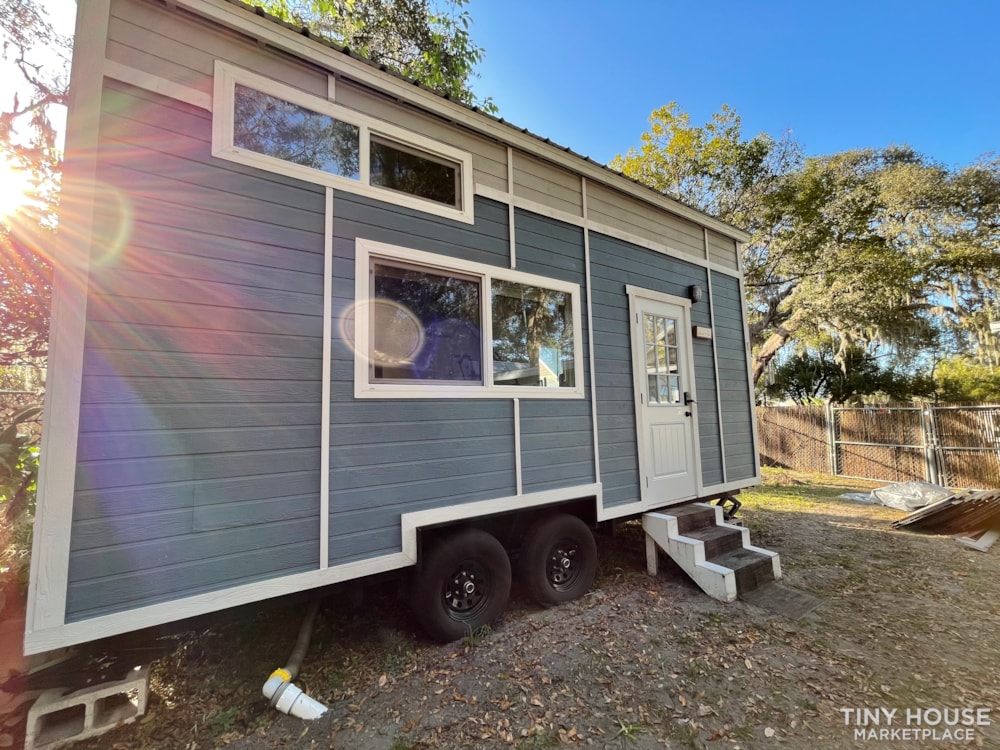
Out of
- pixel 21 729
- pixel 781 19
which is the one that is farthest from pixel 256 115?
pixel 781 19

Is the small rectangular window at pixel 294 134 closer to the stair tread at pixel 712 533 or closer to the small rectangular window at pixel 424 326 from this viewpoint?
the small rectangular window at pixel 424 326

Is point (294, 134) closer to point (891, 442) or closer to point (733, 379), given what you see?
point (733, 379)

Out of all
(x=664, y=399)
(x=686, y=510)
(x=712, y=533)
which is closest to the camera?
(x=712, y=533)

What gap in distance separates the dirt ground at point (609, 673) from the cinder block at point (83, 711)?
0.12 meters

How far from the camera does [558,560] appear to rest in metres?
3.38

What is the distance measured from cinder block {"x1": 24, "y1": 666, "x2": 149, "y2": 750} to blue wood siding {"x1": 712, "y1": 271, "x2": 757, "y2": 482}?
5.38m

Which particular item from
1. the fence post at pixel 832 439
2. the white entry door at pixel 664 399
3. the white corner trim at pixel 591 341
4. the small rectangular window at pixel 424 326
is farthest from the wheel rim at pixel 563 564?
the fence post at pixel 832 439

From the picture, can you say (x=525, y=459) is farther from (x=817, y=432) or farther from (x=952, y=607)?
(x=817, y=432)

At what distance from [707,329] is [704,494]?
6.38 ft

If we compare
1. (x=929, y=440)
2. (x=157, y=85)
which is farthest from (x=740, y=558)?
(x=929, y=440)

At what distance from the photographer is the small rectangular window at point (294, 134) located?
2.43 meters

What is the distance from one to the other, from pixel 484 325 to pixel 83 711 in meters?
2.99

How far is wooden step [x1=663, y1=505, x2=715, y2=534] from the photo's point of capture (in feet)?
12.7

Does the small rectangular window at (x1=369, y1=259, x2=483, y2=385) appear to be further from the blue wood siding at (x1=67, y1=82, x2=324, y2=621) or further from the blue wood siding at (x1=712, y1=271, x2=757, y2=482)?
the blue wood siding at (x1=712, y1=271, x2=757, y2=482)
